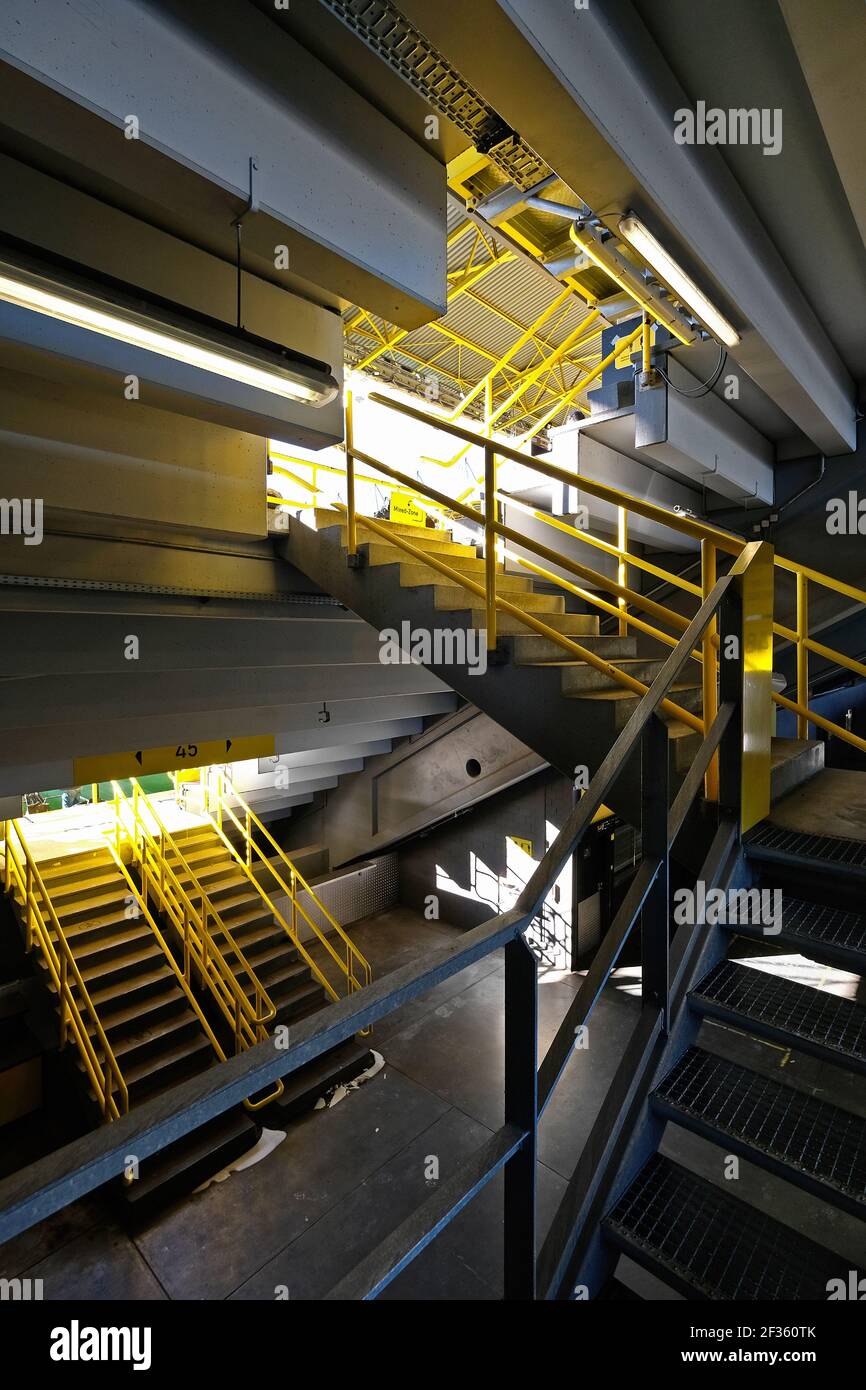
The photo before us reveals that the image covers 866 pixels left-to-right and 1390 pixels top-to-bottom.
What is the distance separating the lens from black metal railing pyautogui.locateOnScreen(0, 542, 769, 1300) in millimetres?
878

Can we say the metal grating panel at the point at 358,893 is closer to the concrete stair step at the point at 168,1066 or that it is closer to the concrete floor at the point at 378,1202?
the concrete floor at the point at 378,1202

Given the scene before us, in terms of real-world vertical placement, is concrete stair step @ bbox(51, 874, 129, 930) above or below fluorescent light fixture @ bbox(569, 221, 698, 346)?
below

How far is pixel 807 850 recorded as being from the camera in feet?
7.53

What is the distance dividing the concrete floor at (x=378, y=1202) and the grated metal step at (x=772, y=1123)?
2226 mm

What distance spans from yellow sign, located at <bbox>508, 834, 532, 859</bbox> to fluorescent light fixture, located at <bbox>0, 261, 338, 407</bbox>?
22.2 ft

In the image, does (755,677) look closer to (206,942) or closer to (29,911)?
(206,942)

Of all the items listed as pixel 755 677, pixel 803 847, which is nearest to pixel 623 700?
pixel 755 677

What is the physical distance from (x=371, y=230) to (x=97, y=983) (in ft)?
20.9

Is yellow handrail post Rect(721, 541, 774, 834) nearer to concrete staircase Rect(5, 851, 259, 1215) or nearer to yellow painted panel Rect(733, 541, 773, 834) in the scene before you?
yellow painted panel Rect(733, 541, 773, 834)

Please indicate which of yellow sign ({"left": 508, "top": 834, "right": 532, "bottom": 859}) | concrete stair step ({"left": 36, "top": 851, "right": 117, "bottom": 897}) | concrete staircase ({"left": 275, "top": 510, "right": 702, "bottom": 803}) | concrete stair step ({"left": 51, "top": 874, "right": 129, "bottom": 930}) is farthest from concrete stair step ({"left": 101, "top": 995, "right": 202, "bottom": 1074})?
yellow sign ({"left": 508, "top": 834, "right": 532, "bottom": 859})

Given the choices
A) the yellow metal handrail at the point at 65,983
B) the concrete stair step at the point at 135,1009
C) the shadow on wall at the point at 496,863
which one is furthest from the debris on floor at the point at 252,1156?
the shadow on wall at the point at 496,863

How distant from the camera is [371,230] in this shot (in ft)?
9.10

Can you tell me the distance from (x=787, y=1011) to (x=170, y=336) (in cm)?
331

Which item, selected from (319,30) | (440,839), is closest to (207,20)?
(319,30)
